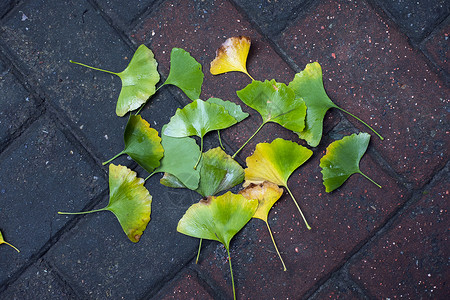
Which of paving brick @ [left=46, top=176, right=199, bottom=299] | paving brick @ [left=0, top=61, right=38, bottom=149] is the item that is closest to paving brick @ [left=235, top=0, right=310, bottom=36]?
paving brick @ [left=46, top=176, right=199, bottom=299]

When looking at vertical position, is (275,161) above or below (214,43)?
below

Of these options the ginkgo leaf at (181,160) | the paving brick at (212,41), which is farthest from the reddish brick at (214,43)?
the ginkgo leaf at (181,160)

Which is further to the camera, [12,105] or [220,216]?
[12,105]

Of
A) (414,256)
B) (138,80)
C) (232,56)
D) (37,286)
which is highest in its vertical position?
(138,80)

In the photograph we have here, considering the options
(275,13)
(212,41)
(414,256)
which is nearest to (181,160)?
(212,41)

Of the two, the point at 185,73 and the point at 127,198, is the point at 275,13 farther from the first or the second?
the point at 127,198
